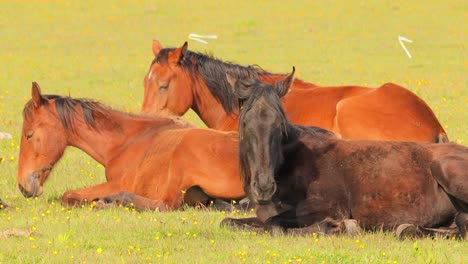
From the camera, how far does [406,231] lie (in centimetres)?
841

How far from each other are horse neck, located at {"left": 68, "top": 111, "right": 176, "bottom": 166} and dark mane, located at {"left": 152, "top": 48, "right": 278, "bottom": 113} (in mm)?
2137

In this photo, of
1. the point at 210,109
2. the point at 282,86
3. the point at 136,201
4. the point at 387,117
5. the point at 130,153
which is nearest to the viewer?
the point at 282,86

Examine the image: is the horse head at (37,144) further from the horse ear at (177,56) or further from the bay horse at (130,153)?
the horse ear at (177,56)

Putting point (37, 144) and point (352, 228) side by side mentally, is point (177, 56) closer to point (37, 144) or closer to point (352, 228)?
point (37, 144)

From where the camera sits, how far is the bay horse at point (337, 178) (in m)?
8.51

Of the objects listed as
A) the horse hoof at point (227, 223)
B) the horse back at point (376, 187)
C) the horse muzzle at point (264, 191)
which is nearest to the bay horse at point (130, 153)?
the horse hoof at point (227, 223)

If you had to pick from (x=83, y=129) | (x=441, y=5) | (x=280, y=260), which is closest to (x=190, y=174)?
(x=83, y=129)

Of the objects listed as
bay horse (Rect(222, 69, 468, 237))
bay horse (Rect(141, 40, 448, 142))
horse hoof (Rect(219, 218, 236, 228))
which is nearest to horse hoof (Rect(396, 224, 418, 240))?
bay horse (Rect(222, 69, 468, 237))

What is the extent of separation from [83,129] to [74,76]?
52.3 ft

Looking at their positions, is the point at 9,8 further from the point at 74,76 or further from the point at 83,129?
the point at 83,129

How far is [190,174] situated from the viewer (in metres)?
10.4

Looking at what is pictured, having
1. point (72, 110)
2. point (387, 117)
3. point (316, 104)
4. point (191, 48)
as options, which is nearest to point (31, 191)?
point (72, 110)

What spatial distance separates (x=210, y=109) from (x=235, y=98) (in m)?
0.51

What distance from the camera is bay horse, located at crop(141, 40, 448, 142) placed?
12977mm
